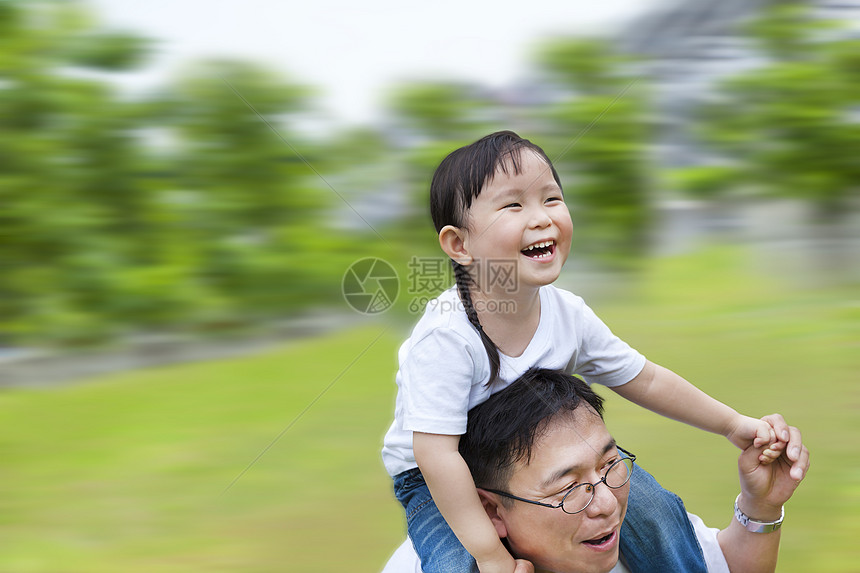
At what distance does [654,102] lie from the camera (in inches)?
153

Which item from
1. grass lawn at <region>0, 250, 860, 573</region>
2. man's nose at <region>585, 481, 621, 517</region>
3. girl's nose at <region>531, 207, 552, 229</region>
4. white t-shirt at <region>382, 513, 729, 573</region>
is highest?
girl's nose at <region>531, 207, 552, 229</region>

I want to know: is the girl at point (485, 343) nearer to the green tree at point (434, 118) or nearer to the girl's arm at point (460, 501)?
the girl's arm at point (460, 501)

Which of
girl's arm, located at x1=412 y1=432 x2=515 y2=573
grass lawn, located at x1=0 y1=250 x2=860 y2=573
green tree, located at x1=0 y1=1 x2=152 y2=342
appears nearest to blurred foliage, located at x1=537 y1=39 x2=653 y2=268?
grass lawn, located at x1=0 y1=250 x2=860 y2=573

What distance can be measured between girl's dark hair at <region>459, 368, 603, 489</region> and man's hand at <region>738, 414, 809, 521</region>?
0.38m

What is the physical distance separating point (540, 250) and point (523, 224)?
7 cm

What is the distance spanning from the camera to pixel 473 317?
5.06 ft

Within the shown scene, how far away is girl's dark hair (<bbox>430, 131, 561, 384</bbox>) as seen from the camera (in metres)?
1.48

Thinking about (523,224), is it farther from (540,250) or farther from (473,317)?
(473,317)

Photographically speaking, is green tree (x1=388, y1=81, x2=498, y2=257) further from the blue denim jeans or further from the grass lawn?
the blue denim jeans

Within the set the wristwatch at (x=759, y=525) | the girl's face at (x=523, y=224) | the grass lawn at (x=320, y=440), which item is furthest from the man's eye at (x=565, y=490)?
the grass lawn at (x=320, y=440)

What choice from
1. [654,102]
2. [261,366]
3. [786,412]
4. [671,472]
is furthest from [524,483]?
[654,102]

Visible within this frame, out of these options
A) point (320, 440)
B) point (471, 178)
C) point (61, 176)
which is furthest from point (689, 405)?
point (61, 176)

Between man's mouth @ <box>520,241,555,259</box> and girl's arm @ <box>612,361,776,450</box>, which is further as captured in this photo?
girl's arm @ <box>612,361,776,450</box>

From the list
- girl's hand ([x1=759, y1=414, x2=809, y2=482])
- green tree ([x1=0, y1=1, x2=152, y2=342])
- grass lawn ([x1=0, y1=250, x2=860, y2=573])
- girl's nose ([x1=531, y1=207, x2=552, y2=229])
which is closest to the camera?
girl's nose ([x1=531, y1=207, x2=552, y2=229])
